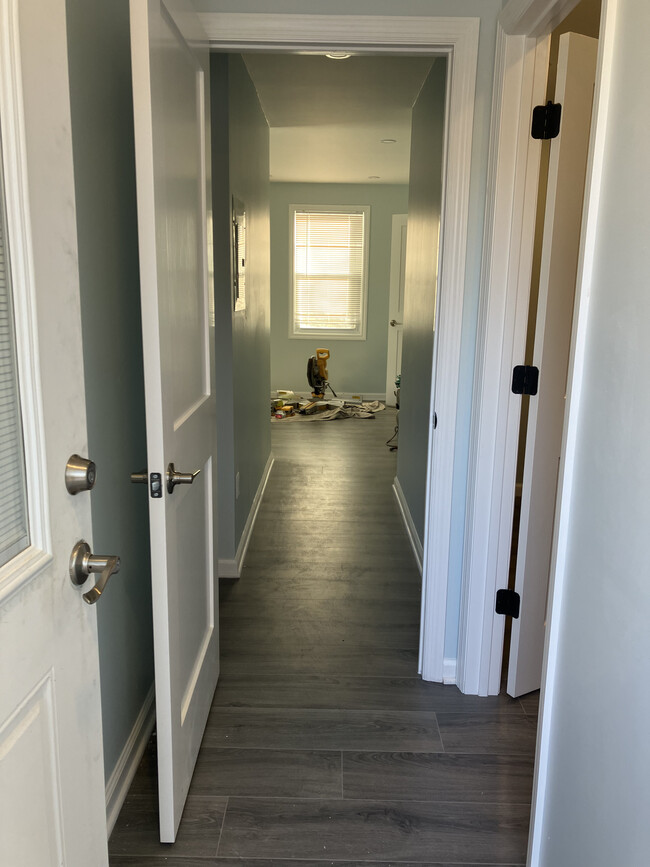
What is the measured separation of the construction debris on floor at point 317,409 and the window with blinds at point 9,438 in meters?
6.27

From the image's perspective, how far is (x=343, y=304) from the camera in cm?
816

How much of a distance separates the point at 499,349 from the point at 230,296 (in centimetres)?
138

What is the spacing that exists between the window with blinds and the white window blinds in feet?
24.5

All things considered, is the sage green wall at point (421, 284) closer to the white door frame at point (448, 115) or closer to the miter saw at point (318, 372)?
the white door frame at point (448, 115)

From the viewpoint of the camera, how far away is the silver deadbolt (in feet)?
3.00

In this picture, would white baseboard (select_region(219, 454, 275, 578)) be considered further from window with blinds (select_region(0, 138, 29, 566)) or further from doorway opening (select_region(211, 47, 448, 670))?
window with blinds (select_region(0, 138, 29, 566))

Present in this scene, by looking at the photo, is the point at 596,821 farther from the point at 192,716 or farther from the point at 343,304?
the point at 343,304

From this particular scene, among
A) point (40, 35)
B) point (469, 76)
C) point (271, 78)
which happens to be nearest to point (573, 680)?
point (40, 35)

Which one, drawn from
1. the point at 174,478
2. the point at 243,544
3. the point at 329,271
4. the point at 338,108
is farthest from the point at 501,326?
the point at 329,271

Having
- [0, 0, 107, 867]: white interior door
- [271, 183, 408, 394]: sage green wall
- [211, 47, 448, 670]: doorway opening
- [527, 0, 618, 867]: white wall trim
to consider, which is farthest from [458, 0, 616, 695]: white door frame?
[271, 183, 408, 394]: sage green wall

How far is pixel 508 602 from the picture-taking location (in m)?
2.28

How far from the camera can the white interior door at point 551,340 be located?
6.42 ft

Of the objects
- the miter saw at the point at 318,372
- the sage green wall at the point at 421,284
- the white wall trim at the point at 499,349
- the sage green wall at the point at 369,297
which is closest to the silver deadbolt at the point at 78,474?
the white wall trim at the point at 499,349

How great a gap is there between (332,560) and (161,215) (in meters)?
2.38
